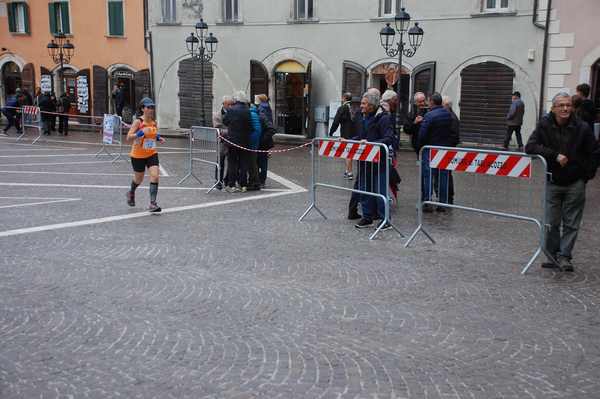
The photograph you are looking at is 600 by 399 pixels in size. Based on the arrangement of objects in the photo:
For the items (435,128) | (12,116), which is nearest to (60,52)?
(12,116)

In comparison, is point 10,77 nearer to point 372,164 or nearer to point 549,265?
point 372,164

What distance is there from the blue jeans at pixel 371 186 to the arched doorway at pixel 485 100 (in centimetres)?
1369

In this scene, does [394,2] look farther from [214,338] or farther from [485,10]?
[214,338]

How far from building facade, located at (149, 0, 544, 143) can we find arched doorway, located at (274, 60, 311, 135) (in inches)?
1.5

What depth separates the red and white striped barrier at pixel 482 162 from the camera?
7.55 metres

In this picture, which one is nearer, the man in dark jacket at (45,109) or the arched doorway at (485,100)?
the arched doorway at (485,100)

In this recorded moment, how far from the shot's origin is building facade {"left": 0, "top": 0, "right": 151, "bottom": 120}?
31.9m

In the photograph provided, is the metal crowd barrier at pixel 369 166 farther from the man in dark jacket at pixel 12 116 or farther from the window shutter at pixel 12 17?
the window shutter at pixel 12 17

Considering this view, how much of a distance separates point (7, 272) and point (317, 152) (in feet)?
16.1

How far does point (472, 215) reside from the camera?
1077 centimetres

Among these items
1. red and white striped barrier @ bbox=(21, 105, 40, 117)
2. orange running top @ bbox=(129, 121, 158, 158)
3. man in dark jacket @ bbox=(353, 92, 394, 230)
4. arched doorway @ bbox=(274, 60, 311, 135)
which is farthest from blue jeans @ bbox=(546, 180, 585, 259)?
red and white striped barrier @ bbox=(21, 105, 40, 117)

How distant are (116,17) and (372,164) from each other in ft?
84.6

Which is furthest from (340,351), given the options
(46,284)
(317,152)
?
(317,152)

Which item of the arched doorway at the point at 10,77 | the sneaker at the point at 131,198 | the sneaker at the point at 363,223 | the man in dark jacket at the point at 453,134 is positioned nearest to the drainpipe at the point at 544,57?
the man in dark jacket at the point at 453,134
